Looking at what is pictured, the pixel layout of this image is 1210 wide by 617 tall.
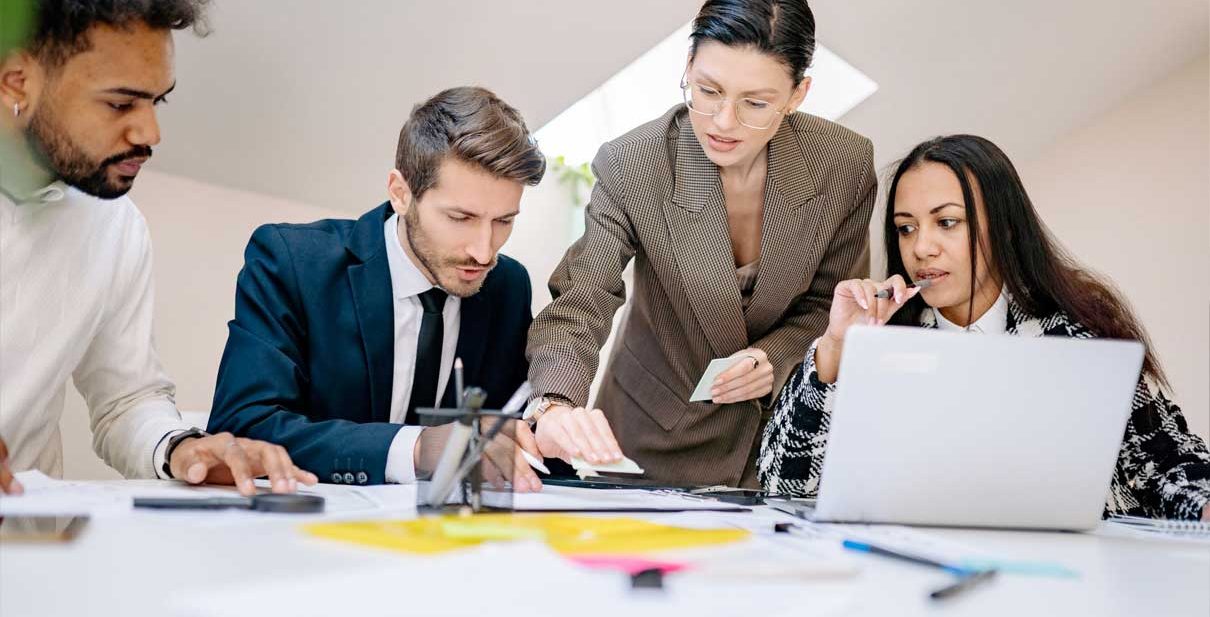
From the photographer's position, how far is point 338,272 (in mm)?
2109

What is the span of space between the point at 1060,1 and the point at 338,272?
9.15 ft

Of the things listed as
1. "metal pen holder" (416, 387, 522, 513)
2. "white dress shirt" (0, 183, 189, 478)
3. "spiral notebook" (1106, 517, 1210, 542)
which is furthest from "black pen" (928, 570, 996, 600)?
"white dress shirt" (0, 183, 189, 478)

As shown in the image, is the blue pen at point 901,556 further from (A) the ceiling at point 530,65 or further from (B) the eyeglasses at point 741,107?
(A) the ceiling at point 530,65

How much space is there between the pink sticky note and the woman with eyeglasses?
1.27 m

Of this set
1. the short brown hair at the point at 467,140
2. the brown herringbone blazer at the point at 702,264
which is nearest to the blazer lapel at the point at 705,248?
the brown herringbone blazer at the point at 702,264

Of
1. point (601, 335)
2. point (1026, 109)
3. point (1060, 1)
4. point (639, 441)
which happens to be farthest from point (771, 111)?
point (1026, 109)

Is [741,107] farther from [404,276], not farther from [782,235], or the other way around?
[404,276]

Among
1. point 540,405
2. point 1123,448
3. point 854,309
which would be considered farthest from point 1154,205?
point 540,405

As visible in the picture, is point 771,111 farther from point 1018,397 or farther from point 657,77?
point 657,77

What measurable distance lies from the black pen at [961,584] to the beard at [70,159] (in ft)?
4.71

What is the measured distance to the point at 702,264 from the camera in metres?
2.44

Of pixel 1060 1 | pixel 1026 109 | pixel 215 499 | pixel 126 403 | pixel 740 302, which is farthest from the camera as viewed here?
pixel 1026 109

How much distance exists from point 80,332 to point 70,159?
1.01ft

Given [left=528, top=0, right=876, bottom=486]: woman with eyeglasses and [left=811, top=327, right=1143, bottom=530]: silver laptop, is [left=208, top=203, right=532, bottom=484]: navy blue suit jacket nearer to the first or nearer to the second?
[left=528, top=0, right=876, bottom=486]: woman with eyeglasses
